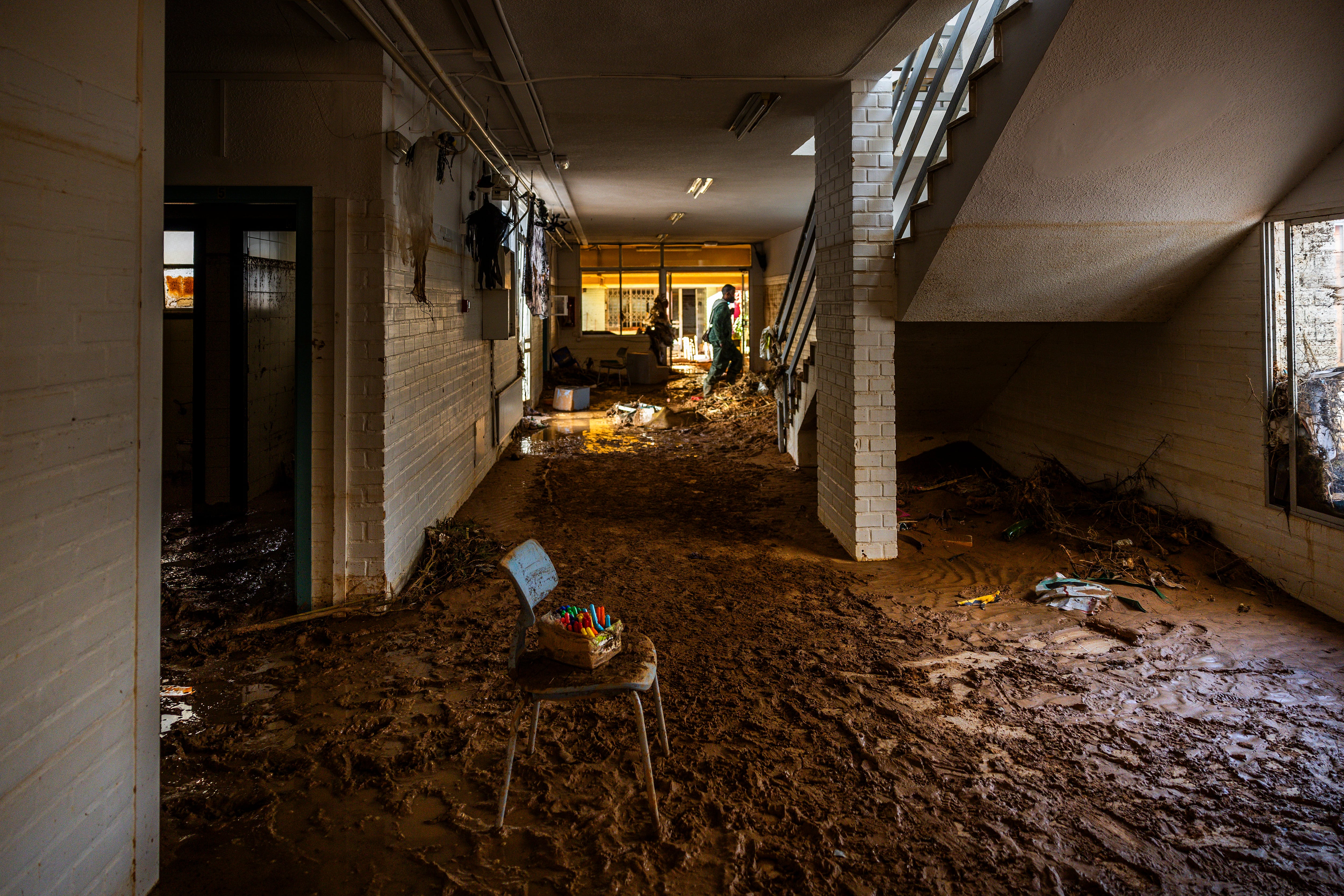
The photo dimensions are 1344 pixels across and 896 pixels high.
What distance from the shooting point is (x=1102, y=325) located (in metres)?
6.44

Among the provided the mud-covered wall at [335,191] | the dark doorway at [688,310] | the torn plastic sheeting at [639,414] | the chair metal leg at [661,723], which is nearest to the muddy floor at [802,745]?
the chair metal leg at [661,723]

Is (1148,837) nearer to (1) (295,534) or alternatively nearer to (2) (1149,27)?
(2) (1149,27)

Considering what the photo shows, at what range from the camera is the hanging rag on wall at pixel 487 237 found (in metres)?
6.91

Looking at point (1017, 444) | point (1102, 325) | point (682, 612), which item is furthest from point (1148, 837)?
point (1017, 444)

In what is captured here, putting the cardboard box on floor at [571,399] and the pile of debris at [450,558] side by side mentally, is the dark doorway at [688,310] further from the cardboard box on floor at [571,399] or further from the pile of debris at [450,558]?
the pile of debris at [450,558]

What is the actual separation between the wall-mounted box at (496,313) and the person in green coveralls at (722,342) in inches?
264

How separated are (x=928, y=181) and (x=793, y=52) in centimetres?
110

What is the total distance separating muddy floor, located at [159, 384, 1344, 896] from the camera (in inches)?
100

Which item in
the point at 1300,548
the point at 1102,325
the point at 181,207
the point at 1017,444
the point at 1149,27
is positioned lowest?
the point at 1300,548

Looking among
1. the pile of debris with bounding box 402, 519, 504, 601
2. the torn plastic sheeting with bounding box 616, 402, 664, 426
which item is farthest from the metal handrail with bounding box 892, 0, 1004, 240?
the torn plastic sheeting with bounding box 616, 402, 664, 426

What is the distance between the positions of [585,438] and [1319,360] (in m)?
7.90

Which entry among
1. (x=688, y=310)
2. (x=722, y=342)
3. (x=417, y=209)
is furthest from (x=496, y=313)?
(x=688, y=310)

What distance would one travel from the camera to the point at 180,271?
25.2ft

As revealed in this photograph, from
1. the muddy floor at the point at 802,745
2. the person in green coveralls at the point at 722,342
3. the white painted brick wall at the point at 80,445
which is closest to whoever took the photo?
the white painted brick wall at the point at 80,445
